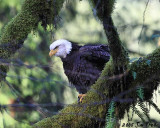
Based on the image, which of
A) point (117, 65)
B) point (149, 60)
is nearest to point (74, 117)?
point (117, 65)

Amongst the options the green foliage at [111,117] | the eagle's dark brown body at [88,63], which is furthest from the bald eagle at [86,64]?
the green foliage at [111,117]

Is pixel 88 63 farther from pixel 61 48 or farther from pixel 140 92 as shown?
pixel 140 92

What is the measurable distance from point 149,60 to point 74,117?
3.26 ft

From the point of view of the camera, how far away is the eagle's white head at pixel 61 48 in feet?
16.6

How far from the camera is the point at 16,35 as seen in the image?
372 cm

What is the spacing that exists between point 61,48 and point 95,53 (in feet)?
3.05

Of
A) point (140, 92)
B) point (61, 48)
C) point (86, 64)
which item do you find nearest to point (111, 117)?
point (140, 92)

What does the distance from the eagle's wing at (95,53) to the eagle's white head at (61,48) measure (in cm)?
56

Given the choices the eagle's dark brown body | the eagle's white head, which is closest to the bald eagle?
the eagle's dark brown body

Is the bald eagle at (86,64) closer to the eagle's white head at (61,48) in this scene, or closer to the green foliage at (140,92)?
the eagle's white head at (61,48)

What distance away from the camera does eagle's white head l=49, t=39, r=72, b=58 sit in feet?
16.6

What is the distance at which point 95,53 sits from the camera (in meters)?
4.48

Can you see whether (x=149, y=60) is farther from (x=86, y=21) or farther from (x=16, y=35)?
(x=86, y=21)

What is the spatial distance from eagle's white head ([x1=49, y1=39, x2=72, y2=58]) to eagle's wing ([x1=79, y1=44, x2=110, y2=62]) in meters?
0.56
